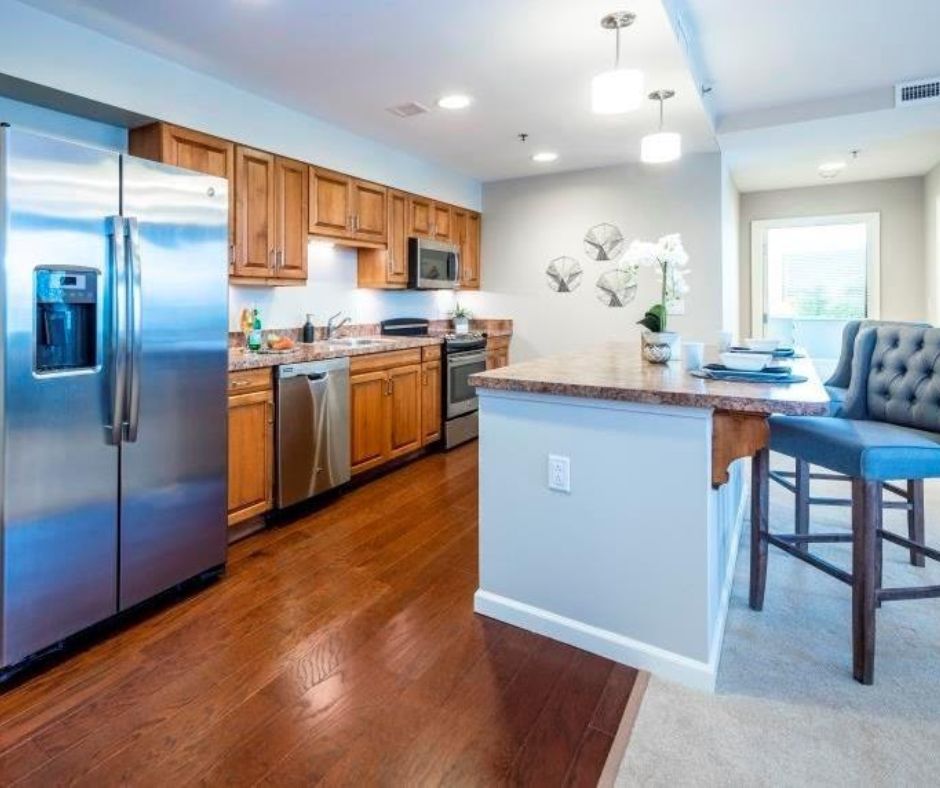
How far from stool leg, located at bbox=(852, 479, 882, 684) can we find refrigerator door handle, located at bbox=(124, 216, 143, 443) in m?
2.46

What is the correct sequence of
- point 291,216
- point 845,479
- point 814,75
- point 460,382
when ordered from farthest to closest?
point 460,382 < point 291,216 < point 814,75 < point 845,479

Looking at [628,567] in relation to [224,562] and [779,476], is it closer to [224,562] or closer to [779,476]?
[779,476]

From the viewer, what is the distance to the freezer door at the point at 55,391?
6.04 feet

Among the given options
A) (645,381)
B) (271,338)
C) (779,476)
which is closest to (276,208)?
(271,338)

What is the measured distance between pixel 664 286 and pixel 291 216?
239 centimetres

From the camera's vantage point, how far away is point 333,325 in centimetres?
455

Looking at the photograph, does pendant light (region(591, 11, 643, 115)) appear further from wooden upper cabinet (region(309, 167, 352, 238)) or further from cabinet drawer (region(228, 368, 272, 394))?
wooden upper cabinet (region(309, 167, 352, 238))

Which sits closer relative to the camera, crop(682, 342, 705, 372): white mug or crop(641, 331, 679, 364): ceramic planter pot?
crop(682, 342, 705, 372): white mug

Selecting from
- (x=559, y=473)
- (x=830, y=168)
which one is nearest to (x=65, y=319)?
(x=559, y=473)

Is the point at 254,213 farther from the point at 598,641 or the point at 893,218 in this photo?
the point at 893,218

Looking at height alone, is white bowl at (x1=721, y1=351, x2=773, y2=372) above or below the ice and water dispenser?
below

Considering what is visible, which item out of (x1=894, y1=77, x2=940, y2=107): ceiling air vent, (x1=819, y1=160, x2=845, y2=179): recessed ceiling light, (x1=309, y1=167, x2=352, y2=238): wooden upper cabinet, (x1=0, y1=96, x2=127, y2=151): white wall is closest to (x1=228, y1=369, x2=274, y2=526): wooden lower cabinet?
(x1=309, y1=167, x2=352, y2=238): wooden upper cabinet

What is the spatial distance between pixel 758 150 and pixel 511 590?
13.0 feet

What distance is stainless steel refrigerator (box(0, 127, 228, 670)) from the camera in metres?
1.87
